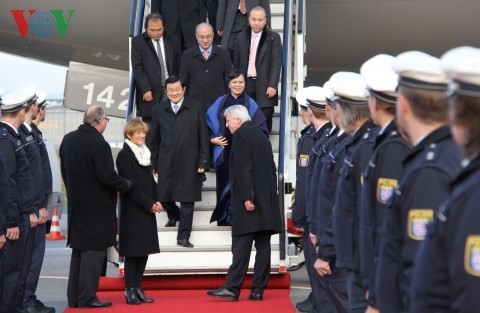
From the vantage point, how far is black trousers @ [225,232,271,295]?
9.05 meters

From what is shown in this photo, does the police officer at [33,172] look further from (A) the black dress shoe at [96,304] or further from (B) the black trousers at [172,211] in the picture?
(B) the black trousers at [172,211]

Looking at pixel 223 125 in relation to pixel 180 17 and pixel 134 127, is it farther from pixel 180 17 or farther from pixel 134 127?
pixel 180 17

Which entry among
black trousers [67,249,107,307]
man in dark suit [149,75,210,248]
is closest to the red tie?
man in dark suit [149,75,210,248]

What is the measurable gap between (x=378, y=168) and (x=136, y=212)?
5.12 meters

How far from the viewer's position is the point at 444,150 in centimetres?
313

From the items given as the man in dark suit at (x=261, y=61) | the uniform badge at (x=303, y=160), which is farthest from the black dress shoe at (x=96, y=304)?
the man in dark suit at (x=261, y=61)

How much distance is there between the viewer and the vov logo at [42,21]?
578 inches

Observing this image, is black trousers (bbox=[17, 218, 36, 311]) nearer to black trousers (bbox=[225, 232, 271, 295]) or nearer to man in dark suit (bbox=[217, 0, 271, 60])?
black trousers (bbox=[225, 232, 271, 295])

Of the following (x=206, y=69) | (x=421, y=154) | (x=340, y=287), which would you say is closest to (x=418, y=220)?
(x=421, y=154)

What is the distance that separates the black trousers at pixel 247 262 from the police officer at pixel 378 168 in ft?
16.5

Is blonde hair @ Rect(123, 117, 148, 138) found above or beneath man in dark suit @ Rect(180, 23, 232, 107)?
beneath

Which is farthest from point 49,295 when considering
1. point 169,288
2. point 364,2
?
point 364,2

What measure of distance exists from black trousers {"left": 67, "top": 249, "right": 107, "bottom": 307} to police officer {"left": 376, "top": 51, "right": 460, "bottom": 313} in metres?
5.62

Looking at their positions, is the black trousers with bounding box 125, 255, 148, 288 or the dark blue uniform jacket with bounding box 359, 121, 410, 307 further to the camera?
the black trousers with bounding box 125, 255, 148, 288
